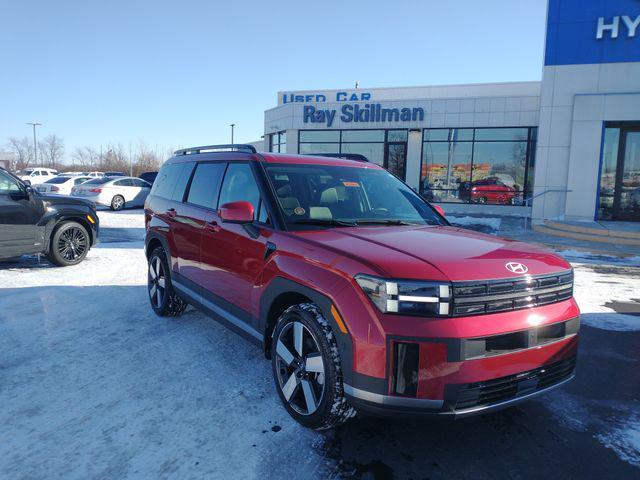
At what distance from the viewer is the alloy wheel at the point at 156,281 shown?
5.65m

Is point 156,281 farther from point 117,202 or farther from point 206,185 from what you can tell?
point 117,202

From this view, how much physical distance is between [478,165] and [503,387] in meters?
21.8

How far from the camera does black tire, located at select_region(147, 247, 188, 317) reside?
549cm

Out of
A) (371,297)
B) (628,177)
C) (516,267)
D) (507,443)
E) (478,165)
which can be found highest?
(478,165)

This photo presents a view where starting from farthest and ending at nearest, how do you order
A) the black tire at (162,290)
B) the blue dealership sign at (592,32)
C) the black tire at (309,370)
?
the blue dealership sign at (592,32)
the black tire at (162,290)
the black tire at (309,370)

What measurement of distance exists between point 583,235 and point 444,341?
12.7 meters

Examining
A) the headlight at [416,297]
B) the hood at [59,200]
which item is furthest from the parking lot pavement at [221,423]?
the hood at [59,200]

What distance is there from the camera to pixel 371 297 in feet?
8.71

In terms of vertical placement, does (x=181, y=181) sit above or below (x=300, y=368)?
above

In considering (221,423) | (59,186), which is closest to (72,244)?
(221,423)

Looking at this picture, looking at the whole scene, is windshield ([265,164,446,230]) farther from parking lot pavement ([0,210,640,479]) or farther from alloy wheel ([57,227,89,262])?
alloy wheel ([57,227,89,262])

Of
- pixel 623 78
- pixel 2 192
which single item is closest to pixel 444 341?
pixel 2 192

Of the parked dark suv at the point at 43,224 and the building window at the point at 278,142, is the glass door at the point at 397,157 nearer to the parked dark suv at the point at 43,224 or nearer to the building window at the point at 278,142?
the building window at the point at 278,142

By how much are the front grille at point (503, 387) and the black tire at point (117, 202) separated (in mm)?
20270
